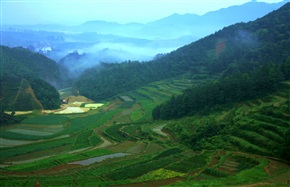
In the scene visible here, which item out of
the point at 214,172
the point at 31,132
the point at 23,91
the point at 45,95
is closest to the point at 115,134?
the point at 31,132

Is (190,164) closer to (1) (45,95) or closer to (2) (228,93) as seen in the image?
(2) (228,93)

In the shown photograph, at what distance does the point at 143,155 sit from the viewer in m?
29.1

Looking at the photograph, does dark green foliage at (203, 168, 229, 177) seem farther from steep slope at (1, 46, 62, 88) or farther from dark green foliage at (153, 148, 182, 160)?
steep slope at (1, 46, 62, 88)

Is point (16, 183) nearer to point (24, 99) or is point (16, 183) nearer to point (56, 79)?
point (24, 99)

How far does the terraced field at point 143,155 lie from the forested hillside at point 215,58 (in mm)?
25867

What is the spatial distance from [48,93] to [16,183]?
42.8m

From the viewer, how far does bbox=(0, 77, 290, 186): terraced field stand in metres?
21.5

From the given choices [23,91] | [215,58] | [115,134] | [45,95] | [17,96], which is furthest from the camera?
[215,58]

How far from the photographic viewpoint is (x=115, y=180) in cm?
2212

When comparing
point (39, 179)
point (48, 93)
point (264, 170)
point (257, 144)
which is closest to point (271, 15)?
point (48, 93)

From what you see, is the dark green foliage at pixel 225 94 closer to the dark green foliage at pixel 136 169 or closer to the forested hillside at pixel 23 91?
the dark green foliage at pixel 136 169

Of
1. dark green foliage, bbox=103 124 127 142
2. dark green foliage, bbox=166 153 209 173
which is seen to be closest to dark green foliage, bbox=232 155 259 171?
dark green foliage, bbox=166 153 209 173

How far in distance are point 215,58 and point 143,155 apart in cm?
4926

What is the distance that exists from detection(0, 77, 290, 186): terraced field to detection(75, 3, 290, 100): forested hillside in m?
25.9
